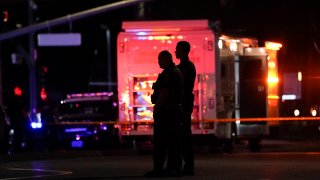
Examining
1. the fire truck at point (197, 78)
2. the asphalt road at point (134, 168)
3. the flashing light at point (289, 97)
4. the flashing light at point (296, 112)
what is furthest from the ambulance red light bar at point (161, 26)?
the flashing light at point (289, 97)

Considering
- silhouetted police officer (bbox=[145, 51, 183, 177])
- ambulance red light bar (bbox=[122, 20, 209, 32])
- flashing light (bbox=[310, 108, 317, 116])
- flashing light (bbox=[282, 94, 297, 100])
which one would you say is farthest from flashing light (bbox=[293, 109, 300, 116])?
silhouetted police officer (bbox=[145, 51, 183, 177])

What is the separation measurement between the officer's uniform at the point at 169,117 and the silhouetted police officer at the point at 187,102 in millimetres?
121

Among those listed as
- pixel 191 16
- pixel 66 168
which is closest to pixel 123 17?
pixel 191 16

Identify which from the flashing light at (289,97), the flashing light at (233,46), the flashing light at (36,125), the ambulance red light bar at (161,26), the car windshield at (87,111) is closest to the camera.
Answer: the ambulance red light bar at (161,26)

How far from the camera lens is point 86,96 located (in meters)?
27.9

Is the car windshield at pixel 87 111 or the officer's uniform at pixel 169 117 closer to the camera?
the officer's uniform at pixel 169 117

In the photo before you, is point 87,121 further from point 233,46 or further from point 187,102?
point 187,102

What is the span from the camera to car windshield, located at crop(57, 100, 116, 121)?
26.9 metres

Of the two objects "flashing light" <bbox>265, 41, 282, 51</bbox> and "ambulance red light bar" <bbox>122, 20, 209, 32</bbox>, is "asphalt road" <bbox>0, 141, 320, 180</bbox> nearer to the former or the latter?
"ambulance red light bar" <bbox>122, 20, 209, 32</bbox>

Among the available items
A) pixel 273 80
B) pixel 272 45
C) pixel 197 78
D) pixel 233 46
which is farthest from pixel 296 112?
pixel 197 78

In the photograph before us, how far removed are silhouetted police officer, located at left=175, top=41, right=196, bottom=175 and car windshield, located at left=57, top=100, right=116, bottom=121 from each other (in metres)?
13.7

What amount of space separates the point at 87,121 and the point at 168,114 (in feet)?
45.9

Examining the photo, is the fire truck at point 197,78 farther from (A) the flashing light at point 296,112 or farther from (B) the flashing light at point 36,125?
(B) the flashing light at point 36,125

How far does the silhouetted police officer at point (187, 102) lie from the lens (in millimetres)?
13166
